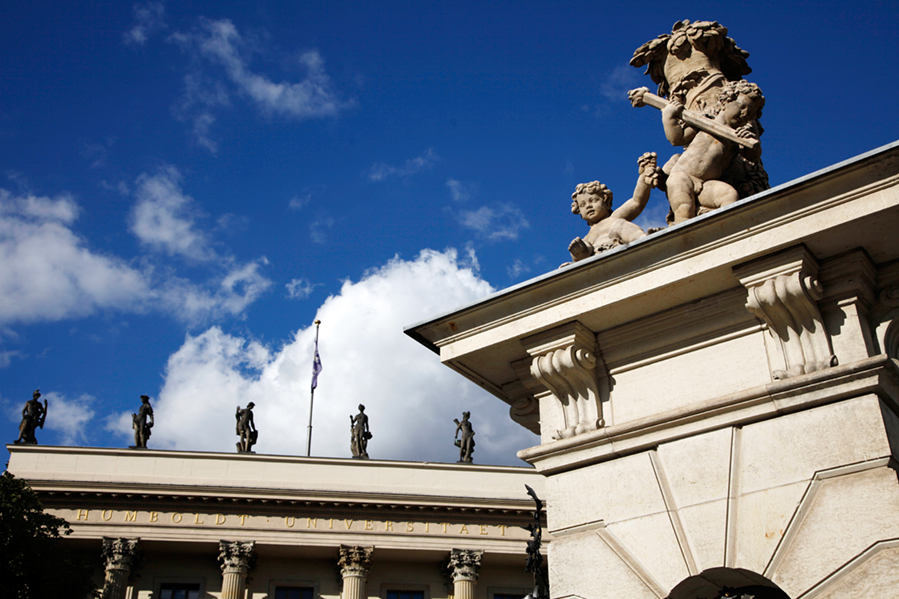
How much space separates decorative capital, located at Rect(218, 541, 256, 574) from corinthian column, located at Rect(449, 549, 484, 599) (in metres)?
7.95

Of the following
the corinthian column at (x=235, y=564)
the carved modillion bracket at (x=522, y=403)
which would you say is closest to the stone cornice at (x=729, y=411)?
the carved modillion bracket at (x=522, y=403)

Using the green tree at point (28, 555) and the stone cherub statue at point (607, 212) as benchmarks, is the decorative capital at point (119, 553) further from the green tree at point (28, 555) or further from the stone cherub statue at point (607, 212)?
the stone cherub statue at point (607, 212)

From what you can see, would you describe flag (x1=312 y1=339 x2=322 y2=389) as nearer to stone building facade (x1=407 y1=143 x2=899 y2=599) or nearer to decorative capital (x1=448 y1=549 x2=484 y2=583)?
decorative capital (x1=448 y1=549 x2=484 y2=583)

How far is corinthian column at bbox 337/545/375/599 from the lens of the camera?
33.3 metres

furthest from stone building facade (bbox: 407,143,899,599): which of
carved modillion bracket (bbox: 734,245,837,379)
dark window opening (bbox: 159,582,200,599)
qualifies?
dark window opening (bbox: 159,582,200,599)

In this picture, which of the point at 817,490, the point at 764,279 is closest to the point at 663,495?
the point at 817,490

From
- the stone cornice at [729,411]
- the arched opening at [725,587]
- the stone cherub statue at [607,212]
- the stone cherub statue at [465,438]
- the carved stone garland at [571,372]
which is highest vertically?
the stone cherub statue at [465,438]

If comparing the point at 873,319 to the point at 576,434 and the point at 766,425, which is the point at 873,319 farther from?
the point at 576,434

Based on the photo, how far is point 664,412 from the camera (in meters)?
4.73

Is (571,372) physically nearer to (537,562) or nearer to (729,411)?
(729,411)

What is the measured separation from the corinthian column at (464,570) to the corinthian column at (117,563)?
1243 centimetres

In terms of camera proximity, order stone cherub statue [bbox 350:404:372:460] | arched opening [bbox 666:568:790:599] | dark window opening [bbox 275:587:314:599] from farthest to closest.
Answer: stone cherub statue [bbox 350:404:372:460], dark window opening [bbox 275:587:314:599], arched opening [bbox 666:568:790:599]

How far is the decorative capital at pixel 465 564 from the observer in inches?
1328

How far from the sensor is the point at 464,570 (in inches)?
1329
